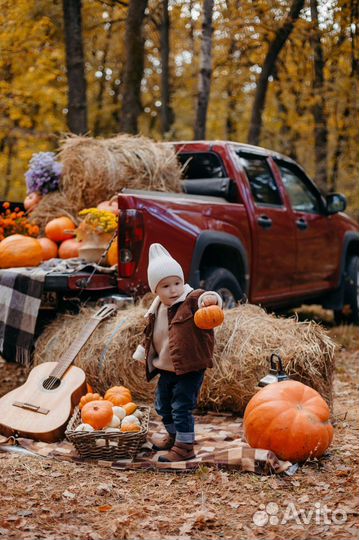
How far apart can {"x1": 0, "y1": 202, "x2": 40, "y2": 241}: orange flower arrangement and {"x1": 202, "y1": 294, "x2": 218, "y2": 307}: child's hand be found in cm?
299

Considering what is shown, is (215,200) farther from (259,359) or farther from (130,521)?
(130,521)

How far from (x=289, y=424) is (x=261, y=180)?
3.77 meters

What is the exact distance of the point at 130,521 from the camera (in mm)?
3170

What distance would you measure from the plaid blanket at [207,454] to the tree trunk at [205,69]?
20.5 feet

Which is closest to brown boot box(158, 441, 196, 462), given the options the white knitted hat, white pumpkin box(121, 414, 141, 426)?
white pumpkin box(121, 414, 141, 426)

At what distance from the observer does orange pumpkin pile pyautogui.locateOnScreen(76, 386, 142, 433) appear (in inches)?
163

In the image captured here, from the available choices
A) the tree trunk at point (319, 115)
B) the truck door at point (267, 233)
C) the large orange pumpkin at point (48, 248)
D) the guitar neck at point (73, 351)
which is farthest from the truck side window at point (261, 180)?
the tree trunk at point (319, 115)

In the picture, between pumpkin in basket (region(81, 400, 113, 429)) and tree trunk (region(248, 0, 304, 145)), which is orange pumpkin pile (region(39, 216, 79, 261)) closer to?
pumpkin in basket (region(81, 400, 113, 429))

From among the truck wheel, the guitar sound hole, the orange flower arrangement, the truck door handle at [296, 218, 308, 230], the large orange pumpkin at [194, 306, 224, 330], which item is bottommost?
the guitar sound hole

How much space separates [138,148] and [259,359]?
2749mm

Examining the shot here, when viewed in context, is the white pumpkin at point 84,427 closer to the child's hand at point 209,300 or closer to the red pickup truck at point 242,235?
the child's hand at point 209,300

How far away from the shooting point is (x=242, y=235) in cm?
648

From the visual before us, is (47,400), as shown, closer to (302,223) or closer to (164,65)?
(302,223)

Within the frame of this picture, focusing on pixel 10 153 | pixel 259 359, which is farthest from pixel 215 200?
pixel 10 153
